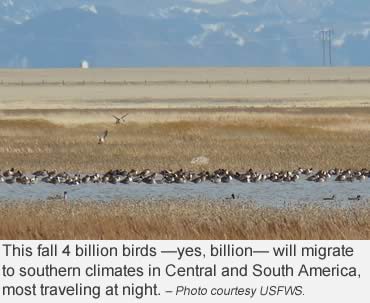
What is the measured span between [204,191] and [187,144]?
484 inches

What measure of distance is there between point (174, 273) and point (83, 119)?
43684 mm

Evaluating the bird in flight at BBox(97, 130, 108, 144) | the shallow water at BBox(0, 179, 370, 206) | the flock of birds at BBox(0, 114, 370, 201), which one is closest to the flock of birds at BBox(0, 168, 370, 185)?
the flock of birds at BBox(0, 114, 370, 201)

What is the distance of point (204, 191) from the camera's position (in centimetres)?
2697

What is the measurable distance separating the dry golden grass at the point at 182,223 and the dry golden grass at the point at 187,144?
11.5m

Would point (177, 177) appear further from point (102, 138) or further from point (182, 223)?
point (102, 138)

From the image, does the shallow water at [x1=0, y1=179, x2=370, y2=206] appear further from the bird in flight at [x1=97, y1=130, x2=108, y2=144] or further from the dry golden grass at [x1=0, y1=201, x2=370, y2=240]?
the bird in flight at [x1=97, y1=130, x2=108, y2=144]

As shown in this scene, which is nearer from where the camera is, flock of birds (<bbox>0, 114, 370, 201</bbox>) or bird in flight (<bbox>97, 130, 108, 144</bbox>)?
flock of birds (<bbox>0, 114, 370, 201</bbox>)

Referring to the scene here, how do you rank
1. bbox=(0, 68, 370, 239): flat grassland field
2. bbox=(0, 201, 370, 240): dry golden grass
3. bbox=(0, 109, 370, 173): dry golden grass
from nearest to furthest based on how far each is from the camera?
bbox=(0, 201, 370, 240): dry golden grass
bbox=(0, 68, 370, 239): flat grassland field
bbox=(0, 109, 370, 173): dry golden grass

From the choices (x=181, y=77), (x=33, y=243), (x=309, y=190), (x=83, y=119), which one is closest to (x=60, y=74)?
(x=181, y=77)

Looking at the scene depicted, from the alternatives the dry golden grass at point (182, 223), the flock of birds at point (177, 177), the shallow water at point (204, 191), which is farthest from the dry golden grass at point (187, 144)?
the dry golden grass at point (182, 223)

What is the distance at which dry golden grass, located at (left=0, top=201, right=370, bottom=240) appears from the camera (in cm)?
1662

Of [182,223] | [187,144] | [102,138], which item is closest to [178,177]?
[182,223]

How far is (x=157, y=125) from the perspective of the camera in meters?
46.4

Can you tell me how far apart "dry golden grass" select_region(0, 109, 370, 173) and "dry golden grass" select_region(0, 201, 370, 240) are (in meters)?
11.5
